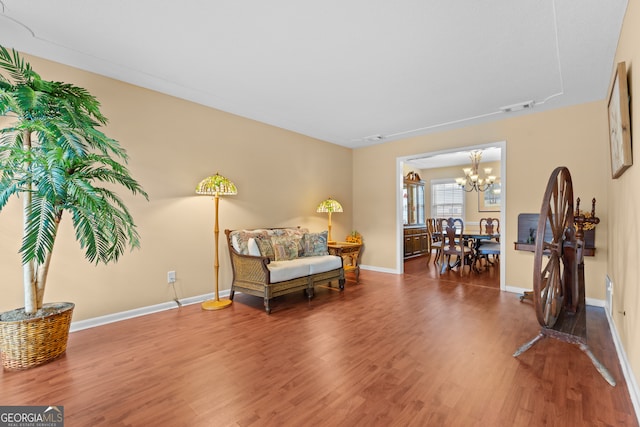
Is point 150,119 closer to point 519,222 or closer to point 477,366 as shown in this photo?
point 477,366

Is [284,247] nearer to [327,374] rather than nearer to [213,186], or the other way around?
[213,186]

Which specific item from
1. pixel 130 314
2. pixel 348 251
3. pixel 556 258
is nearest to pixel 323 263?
pixel 348 251

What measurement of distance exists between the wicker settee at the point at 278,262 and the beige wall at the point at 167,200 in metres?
0.35

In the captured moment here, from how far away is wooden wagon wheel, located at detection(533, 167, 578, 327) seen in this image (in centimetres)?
197

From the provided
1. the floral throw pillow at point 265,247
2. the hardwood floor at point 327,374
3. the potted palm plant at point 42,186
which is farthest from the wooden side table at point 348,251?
the potted palm plant at point 42,186

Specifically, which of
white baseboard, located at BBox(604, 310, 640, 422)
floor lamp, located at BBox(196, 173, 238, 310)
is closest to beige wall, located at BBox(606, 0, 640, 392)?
white baseboard, located at BBox(604, 310, 640, 422)

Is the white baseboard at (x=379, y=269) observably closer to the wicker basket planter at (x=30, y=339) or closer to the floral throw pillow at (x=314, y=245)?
the floral throw pillow at (x=314, y=245)

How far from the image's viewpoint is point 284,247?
158 inches

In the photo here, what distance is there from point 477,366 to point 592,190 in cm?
302

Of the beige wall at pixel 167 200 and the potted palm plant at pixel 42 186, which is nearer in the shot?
the potted palm plant at pixel 42 186

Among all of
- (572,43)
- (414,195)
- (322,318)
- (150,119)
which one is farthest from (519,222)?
(150,119)

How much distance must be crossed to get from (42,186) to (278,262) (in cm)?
242

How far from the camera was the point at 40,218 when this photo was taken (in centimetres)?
195

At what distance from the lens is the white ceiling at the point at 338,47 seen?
6.71ft
